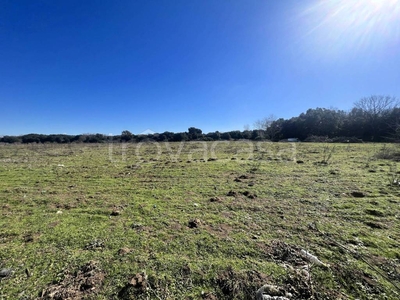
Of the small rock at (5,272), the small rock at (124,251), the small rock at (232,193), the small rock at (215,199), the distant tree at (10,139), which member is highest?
the distant tree at (10,139)

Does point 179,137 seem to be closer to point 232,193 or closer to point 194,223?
point 232,193

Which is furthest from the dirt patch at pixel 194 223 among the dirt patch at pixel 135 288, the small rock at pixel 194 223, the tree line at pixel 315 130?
the tree line at pixel 315 130

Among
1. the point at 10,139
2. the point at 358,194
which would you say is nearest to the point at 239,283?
the point at 358,194

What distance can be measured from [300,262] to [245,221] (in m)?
1.22

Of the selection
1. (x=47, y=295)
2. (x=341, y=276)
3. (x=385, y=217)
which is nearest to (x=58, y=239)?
(x=47, y=295)

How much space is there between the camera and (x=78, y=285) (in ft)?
6.44

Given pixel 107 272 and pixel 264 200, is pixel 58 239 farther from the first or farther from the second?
pixel 264 200

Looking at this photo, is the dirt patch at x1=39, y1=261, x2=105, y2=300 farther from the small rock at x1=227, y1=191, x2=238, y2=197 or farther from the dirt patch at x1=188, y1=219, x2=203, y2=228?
the small rock at x1=227, y1=191, x2=238, y2=197

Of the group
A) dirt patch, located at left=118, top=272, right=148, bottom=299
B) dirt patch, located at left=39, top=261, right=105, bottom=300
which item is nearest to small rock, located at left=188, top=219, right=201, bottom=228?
dirt patch, located at left=118, top=272, right=148, bottom=299

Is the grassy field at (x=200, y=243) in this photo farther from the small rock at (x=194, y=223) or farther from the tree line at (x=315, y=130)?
the tree line at (x=315, y=130)

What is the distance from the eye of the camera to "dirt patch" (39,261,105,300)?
6.03 ft

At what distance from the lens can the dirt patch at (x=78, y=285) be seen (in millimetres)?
1838

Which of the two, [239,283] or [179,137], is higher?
[179,137]

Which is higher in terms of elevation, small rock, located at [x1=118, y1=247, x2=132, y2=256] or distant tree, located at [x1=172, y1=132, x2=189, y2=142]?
distant tree, located at [x1=172, y1=132, x2=189, y2=142]
